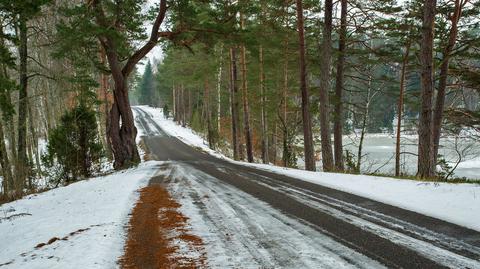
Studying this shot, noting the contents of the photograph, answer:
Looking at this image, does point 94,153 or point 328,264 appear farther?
point 94,153

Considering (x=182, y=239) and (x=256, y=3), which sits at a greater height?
(x=256, y=3)

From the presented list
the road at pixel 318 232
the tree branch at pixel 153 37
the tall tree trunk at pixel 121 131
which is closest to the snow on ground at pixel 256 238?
the road at pixel 318 232

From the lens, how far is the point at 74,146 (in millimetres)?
14359

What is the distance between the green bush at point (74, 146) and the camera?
14.0 m

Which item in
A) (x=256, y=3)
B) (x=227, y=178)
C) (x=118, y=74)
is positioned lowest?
(x=227, y=178)

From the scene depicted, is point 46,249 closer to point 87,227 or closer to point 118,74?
point 87,227

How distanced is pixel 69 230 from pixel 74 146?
998cm

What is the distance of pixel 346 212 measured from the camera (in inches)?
231

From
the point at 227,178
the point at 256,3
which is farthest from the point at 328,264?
the point at 256,3

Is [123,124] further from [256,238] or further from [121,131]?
[256,238]

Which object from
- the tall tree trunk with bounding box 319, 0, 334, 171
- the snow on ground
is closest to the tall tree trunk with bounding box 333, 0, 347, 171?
Answer: the tall tree trunk with bounding box 319, 0, 334, 171

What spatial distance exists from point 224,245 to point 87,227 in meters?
2.25

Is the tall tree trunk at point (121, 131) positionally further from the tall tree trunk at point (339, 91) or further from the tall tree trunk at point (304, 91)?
the tall tree trunk at point (339, 91)

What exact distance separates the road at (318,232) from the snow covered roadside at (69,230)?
3.66ft
